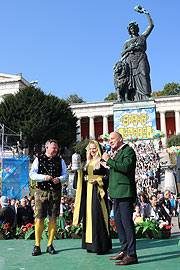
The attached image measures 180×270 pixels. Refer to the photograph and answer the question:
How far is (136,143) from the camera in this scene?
1650 centimetres

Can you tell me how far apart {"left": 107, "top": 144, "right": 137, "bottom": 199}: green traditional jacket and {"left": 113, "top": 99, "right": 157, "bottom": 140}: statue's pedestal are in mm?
12323

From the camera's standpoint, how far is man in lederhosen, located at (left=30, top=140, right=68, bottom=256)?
5090 millimetres

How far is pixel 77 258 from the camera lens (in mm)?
4758

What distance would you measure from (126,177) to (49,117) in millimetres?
39578

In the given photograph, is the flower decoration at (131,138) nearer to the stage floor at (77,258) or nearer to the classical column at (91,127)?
the stage floor at (77,258)

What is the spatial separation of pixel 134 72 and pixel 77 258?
612 inches

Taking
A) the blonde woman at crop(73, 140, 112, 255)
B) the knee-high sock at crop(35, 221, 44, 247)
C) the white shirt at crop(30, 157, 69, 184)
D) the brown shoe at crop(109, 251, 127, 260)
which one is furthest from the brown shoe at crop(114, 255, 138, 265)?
the white shirt at crop(30, 157, 69, 184)

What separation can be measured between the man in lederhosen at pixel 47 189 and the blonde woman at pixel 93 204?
0.42 m

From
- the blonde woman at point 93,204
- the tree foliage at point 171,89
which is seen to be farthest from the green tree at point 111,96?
the blonde woman at point 93,204

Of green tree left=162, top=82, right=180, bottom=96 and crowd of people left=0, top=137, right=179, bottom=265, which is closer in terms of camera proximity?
crowd of people left=0, top=137, right=179, bottom=265

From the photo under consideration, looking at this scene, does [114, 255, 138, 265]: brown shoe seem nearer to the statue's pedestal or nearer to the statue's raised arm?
the statue's pedestal

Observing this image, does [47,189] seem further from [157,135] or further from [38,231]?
[157,135]

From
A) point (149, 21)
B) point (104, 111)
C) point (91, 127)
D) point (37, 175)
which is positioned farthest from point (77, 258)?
point (91, 127)

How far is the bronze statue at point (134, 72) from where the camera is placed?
61.4 feet
